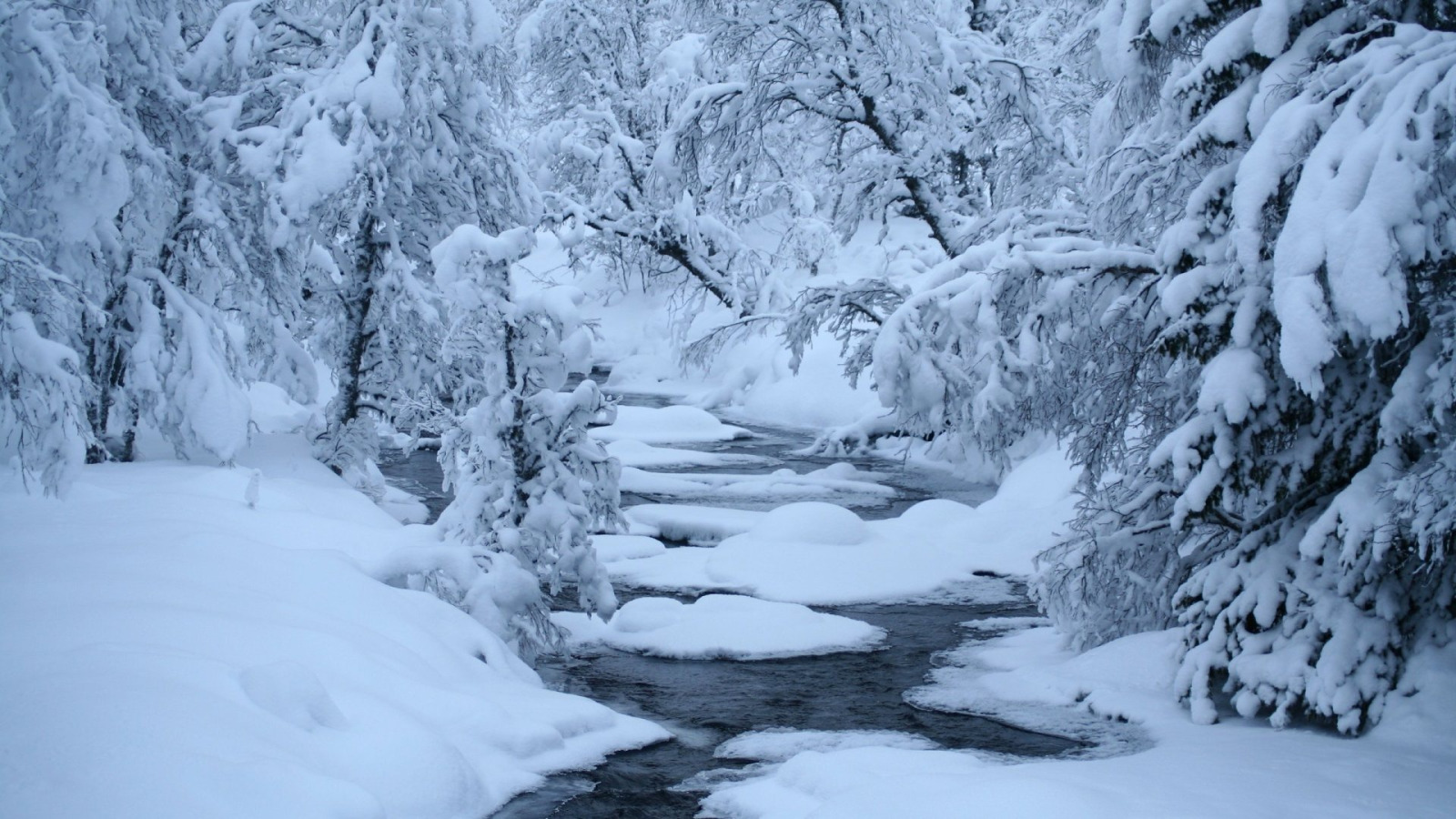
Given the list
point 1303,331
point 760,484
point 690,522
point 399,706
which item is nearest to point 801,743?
point 399,706

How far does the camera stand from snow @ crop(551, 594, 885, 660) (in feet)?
Answer: 29.3

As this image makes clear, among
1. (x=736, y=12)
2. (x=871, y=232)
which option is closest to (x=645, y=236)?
(x=736, y=12)

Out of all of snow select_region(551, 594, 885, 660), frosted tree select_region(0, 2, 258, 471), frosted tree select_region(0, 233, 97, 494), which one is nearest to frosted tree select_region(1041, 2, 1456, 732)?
snow select_region(551, 594, 885, 660)

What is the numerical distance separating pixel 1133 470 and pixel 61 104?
9.28 m

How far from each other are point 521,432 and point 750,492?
24.5 ft

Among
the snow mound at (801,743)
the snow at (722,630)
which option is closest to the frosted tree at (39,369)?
the snow at (722,630)

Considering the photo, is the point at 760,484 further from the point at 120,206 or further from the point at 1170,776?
the point at 1170,776

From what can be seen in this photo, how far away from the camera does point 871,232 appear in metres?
40.6

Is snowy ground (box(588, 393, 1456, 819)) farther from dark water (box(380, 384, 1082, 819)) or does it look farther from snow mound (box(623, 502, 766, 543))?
snow mound (box(623, 502, 766, 543))

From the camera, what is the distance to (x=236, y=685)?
5008mm

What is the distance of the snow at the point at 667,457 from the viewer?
18609 millimetres

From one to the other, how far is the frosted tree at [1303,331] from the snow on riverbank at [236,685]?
11.8ft

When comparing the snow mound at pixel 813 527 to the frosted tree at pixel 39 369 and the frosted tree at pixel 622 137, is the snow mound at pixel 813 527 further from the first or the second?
the frosted tree at pixel 39 369

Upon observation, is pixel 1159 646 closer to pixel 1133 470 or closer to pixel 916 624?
pixel 1133 470
